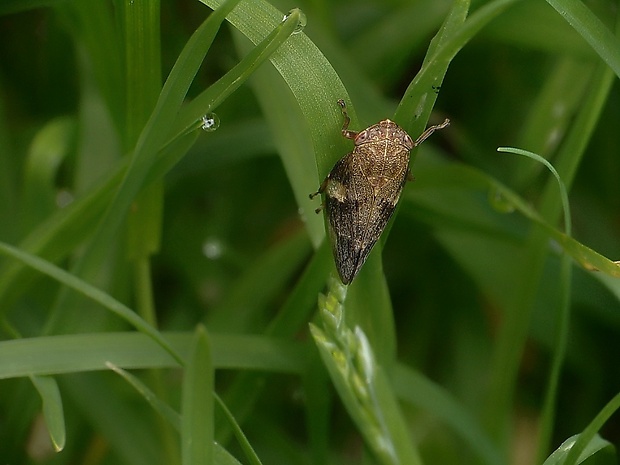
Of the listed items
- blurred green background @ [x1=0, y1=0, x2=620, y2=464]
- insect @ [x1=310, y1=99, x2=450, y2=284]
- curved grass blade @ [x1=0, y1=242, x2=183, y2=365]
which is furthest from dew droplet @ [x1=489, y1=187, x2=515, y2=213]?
curved grass blade @ [x1=0, y1=242, x2=183, y2=365]

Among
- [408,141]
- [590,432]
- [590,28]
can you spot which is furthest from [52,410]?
[590,28]

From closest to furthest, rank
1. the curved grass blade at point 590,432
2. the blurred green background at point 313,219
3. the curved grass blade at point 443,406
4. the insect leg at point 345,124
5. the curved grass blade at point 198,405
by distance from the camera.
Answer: the curved grass blade at point 198,405, the curved grass blade at point 590,432, the insect leg at point 345,124, the blurred green background at point 313,219, the curved grass blade at point 443,406

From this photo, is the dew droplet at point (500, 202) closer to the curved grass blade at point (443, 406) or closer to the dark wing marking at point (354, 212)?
the dark wing marking at point (354, 212)

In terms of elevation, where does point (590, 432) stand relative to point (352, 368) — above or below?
below

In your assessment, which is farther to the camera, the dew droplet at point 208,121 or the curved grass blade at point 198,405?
the dew droplet at point 208,121

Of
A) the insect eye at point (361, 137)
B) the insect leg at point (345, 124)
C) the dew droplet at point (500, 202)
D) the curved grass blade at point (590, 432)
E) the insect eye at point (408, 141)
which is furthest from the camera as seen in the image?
the dew droplet at point (500, 202)

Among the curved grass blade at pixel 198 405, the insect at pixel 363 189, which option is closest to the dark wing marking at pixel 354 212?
the insect at pixel 363 189

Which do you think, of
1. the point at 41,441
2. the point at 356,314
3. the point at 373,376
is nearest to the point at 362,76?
the point at 356,314

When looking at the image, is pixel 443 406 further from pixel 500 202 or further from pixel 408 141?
pixel 408 141
